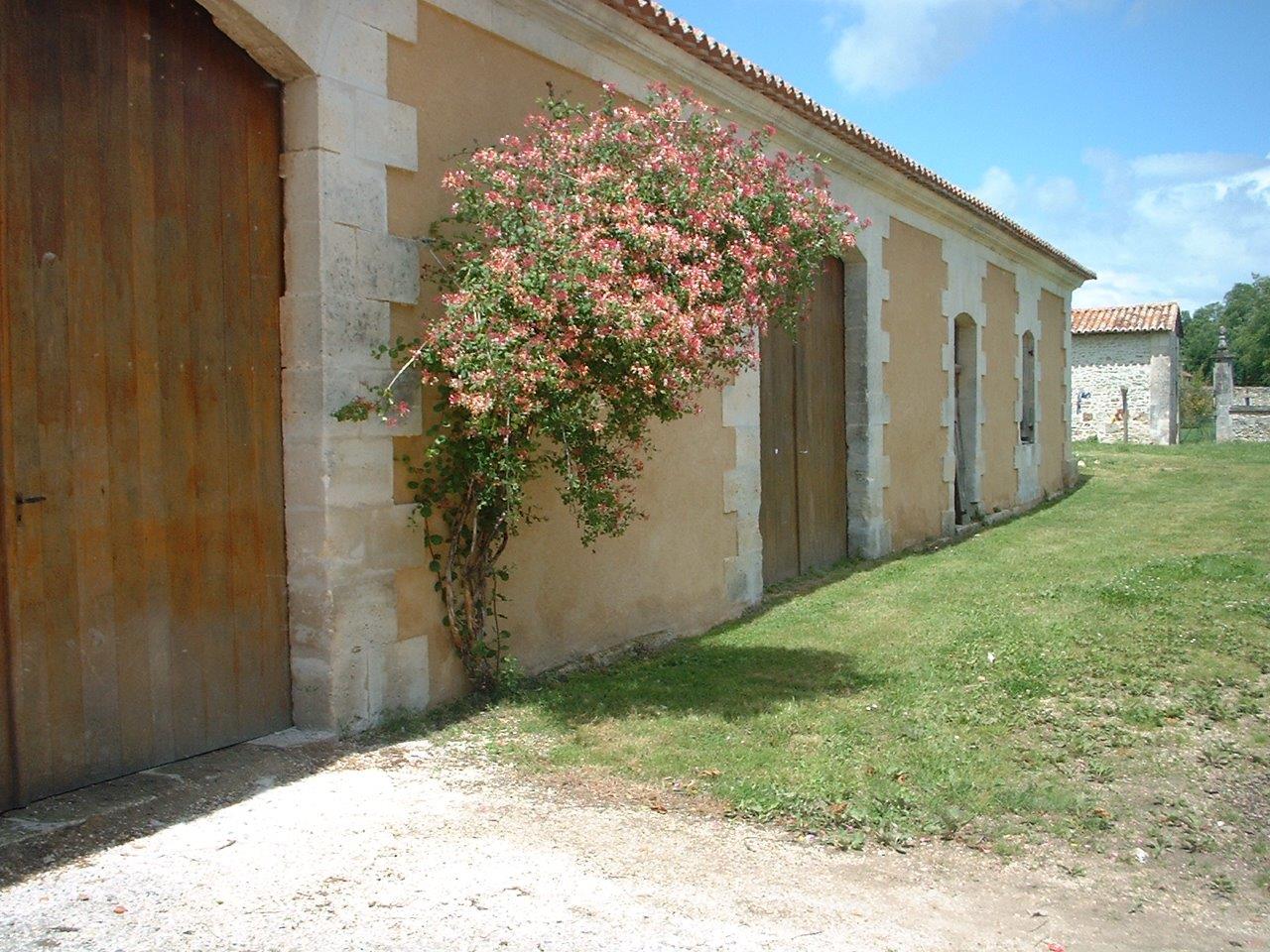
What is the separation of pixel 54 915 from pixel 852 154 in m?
8.72

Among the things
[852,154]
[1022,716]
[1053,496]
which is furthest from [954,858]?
[1053,496]

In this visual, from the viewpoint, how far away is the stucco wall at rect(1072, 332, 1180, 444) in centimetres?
2856

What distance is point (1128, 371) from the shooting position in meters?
29.2

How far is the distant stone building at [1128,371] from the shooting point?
28.5 meters

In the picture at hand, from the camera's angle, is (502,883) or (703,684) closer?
(502,883)

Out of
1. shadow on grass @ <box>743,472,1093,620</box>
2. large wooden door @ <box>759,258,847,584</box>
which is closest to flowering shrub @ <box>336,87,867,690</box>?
shadow on grass @ <box>743,472,1093,620</box>

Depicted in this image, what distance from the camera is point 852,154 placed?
9.86 metres

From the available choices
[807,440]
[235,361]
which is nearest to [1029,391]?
[807,440]

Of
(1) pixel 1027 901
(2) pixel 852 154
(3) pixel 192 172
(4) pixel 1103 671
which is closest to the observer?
(1) pixel 1027 901

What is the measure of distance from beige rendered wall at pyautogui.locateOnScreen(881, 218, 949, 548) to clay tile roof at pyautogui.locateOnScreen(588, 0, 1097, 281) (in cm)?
56

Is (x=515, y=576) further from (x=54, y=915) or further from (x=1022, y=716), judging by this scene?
(x=54, y=915)

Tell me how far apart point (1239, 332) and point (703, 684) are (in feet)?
206

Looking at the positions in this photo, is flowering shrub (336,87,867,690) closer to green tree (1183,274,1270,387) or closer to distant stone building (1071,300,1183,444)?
distant stone building (1071,300,1183,444)

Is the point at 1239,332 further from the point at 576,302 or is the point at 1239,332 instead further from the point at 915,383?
the point at 576,302
